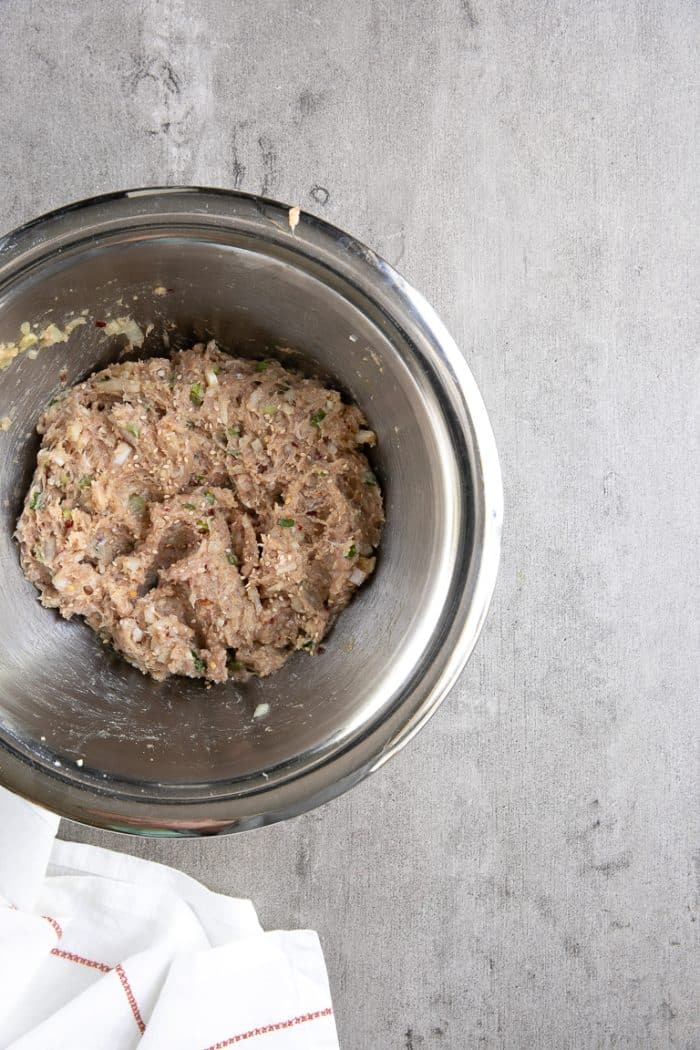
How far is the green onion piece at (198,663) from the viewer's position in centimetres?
179

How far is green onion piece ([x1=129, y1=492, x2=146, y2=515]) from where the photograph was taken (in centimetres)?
182

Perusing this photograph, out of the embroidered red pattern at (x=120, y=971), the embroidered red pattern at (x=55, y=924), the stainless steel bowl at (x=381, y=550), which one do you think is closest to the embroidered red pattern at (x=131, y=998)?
the embroidered red pattern at (x=120, y=971)

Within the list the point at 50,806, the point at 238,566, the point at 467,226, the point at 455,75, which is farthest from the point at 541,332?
the point at 50,806

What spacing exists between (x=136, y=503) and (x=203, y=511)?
15 cm

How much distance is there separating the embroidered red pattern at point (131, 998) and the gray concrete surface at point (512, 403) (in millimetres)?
259

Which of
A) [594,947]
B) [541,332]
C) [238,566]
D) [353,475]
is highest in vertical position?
[541,332]

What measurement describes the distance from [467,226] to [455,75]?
38 cm

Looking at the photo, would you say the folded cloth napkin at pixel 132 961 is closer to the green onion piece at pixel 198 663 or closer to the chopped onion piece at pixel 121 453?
the green onion piece at pixel 198 663

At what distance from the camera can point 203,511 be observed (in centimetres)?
179

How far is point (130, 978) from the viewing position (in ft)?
6.48

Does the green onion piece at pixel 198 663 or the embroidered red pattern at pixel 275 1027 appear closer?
the green onion piece at pixel 198 663

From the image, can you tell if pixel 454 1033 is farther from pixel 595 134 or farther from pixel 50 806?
pixel 595 134

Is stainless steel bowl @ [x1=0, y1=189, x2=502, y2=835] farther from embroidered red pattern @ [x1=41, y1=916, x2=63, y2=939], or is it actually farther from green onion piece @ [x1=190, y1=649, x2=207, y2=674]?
embroidered red pattern @ [x1=41, y1=916, x2=63, y2=939]

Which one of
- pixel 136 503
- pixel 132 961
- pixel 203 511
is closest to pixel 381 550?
pixel 203 511
